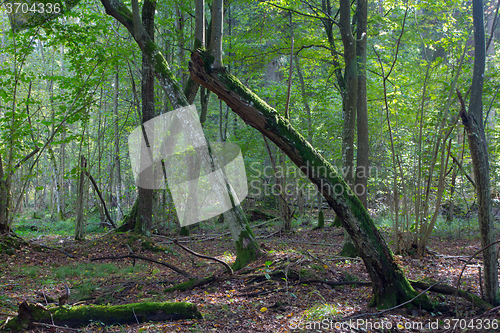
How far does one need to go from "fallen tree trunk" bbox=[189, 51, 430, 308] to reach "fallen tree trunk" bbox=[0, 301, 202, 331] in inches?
80.9

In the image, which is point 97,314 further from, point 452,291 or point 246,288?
point 452,291

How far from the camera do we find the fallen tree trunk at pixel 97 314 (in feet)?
10.5

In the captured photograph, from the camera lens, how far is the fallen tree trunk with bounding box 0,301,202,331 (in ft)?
10.5

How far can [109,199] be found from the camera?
52.0 ft

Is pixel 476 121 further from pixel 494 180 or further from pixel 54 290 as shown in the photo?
pixel 494 180

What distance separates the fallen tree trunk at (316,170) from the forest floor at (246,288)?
18.6 inches

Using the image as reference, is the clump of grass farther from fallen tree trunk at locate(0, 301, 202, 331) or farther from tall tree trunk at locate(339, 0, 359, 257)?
tall tree trunk at locate(339, 0, 359, 257)

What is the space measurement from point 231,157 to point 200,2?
9.45 meters

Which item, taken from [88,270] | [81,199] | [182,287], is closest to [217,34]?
[182,287]

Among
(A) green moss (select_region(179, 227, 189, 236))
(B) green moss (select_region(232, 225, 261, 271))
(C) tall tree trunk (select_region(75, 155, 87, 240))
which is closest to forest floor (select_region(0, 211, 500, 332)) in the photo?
(B) green moss (select_region(232, 225, 261, 271))

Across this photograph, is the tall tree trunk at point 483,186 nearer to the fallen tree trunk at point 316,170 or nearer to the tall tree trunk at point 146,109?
the fallen tree trunk at point 316,170

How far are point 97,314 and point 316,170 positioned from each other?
9.36ft

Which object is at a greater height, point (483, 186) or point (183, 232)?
point (483, 186)

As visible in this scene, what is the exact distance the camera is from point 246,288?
4.76 metres
